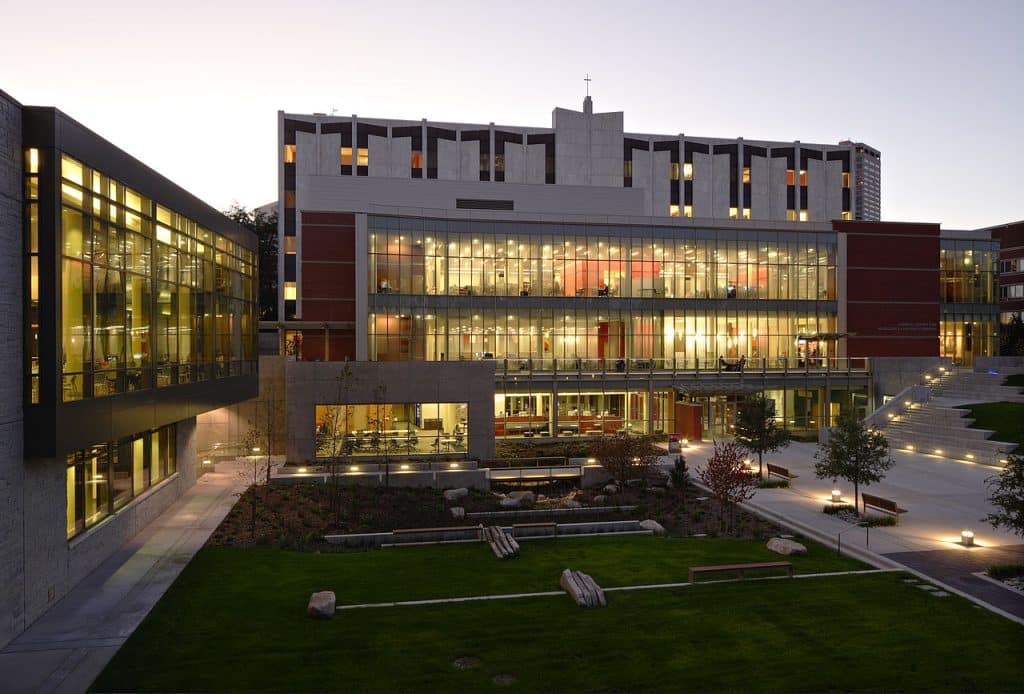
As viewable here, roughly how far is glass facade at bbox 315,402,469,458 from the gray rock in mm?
18236

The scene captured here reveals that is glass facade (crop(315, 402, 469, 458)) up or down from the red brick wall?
down

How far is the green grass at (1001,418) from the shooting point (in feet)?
119

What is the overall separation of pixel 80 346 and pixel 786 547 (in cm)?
1936

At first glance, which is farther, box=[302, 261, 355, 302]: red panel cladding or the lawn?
box=[302, 261, 355, 302]: red panel cladding

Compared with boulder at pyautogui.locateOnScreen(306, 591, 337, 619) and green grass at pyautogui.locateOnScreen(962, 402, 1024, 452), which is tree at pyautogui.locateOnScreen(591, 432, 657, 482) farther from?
green grass at pyautogui.locateOnScreen(962, 402, 1024, 452)

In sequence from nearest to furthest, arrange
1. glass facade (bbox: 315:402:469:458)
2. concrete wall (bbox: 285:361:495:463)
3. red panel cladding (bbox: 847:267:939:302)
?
concrete wall (bbox: 285:361:495:463)
glass facade (bbox: 315:402:469:458)
red panel cladding (bbox: 847:267:939:302)

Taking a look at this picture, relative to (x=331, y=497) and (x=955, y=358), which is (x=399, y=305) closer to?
(x=331, y=497)

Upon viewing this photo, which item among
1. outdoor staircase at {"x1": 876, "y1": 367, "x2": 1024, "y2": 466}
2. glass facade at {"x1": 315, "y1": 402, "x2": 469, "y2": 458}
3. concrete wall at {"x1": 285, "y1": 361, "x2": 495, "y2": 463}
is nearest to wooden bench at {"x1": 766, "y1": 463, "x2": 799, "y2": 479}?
outdoor staircase at {"x1": 876, "y1": 367, "x2": 1024, "y2": 466}

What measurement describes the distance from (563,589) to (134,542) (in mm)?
13639

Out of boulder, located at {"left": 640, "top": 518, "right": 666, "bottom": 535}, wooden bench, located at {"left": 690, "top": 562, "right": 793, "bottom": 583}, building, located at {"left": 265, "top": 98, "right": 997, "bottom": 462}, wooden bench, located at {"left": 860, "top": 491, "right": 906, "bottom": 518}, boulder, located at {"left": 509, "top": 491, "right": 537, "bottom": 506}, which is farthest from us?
building, located at {"left": 265, "top": 98, "right": 997, "bottom": 462}

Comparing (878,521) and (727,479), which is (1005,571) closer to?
(878,521)

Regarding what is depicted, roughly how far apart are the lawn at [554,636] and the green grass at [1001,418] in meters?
23.3

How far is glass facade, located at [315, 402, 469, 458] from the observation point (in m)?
35.0

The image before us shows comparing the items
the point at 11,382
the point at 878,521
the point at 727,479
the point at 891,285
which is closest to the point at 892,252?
the point at 891,285
